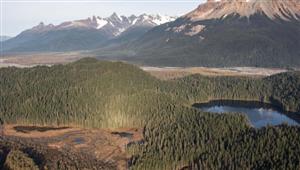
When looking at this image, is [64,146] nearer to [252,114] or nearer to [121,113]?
[121,113]

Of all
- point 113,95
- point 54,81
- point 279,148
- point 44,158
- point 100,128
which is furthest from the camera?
point 54,81

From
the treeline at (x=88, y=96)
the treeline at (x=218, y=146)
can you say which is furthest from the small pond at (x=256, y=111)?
the treeline at (x=218, y=146)

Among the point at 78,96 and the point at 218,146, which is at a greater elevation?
the point at 78,96

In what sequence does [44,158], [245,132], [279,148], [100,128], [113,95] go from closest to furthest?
[279,148], [44,158], [245,132], [100,128], [113,95]

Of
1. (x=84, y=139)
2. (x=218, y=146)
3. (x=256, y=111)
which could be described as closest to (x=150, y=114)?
(x=84, y=139)

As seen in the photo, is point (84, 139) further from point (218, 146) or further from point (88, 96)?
point (218, 146)

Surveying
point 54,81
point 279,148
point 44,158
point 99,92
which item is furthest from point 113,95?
point 279,148
